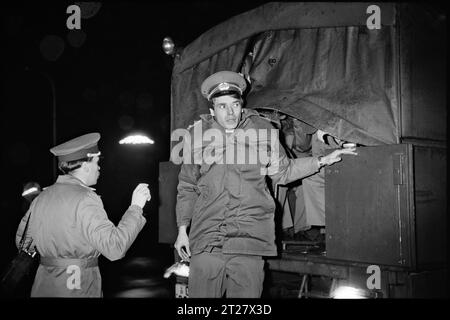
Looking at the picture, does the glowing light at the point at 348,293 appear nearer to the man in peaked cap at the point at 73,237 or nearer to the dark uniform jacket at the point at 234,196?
the dark uniform jacket at the point at 234,196

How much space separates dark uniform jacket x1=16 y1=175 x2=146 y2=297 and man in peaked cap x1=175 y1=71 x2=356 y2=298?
69 cm

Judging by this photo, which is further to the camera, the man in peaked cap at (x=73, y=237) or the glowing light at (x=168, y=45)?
the glowing light at (x=168, y=45)

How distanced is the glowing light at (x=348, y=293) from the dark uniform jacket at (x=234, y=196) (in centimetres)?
82

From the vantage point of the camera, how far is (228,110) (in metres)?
4.03

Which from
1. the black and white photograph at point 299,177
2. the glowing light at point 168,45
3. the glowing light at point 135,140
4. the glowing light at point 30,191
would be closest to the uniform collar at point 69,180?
the black and white photograph at point 299,177

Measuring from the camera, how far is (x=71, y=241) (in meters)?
3.35

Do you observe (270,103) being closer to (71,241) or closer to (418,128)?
(418,128)

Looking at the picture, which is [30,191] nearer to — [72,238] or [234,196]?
[72,238]

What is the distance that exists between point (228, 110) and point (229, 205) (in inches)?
32.9

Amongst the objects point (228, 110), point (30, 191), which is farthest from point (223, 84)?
point (30, 191)

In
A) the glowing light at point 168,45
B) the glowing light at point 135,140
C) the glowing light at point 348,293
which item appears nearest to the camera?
the glowing light at point 348,293

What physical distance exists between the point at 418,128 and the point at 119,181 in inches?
870

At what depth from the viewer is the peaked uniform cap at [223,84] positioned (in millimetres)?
4125

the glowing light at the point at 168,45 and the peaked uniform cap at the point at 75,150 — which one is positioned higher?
the glowing light at the point at 168,45
